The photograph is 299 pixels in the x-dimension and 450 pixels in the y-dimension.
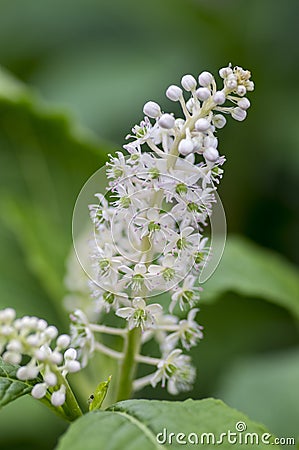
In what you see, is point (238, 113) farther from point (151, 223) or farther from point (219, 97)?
point (151, 223)

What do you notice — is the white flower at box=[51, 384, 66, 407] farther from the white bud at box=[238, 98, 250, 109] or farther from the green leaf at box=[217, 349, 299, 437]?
the green leaf at box=[217, 349, 299, 437]

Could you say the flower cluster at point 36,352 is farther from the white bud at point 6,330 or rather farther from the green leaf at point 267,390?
the green leaf at point 267,390

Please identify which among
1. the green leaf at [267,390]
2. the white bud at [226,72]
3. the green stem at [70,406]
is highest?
the white bud at [226,72]

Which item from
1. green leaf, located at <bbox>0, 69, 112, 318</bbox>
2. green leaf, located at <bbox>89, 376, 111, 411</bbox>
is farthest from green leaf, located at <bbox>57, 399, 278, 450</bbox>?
green leaf, located at <bbox>0, 69, 112, 318</bbox>

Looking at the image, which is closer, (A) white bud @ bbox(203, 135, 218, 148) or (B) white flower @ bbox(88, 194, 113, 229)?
(A) white bud @ bbox(203, 135, 218, 148)

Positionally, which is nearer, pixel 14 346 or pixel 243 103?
pixel 14 346

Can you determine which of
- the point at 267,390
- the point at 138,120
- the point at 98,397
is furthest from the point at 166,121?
the point at 138,120

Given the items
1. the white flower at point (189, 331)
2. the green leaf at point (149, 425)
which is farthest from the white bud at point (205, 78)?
the green leaf at point (149, 425)
